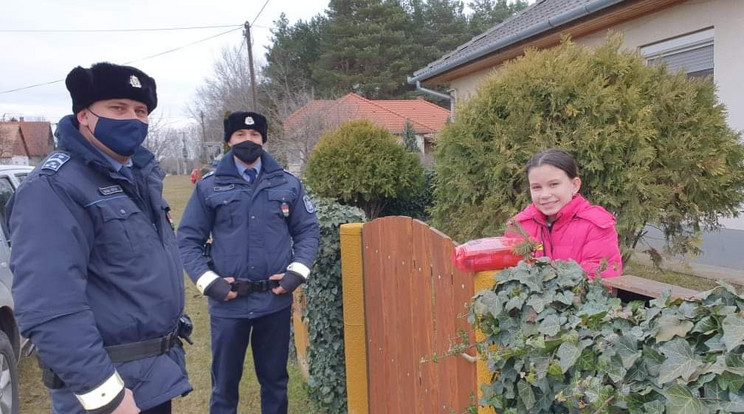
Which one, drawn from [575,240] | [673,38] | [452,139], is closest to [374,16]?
[673,38]

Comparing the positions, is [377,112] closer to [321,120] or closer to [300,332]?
[321,120]

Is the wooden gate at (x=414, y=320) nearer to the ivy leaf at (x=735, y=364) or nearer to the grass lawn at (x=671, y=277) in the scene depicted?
the ivy leaf at (x=735, y=364)

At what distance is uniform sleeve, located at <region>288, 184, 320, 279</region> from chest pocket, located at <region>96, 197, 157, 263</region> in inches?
50.3

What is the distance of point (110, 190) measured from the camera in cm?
189

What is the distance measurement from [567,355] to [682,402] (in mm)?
258

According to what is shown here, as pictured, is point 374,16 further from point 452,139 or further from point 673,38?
point 452,139

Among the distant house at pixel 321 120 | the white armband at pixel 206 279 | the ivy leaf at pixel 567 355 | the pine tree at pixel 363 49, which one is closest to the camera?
the ivy leaf at pixel 567 355

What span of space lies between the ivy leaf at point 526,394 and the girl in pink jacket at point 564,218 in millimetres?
866

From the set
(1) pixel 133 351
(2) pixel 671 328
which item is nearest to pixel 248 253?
(1) pixel 133 351

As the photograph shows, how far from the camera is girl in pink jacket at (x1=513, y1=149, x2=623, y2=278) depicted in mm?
2111

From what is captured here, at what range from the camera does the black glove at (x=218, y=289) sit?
9.64ft

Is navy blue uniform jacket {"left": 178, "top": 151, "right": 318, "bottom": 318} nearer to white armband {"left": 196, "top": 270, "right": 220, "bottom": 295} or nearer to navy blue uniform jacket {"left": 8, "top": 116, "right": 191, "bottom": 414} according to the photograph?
white armband {"left": 196, "top": 270, "right": 220, "bottom": 295}

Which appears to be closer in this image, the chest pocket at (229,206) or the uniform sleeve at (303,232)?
the chest pocket at (229,206)

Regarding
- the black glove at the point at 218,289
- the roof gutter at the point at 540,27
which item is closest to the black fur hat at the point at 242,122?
the black glove at the point at 218,289
